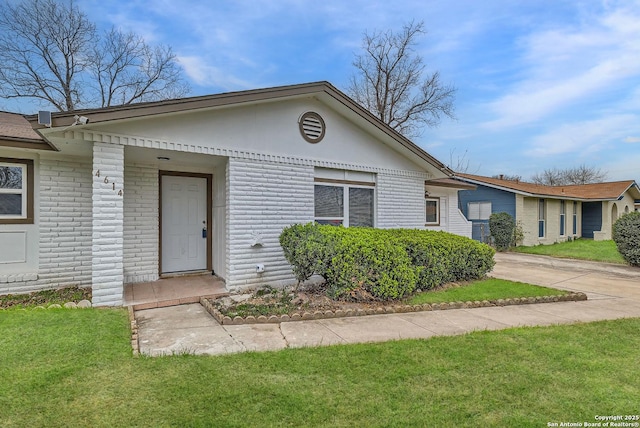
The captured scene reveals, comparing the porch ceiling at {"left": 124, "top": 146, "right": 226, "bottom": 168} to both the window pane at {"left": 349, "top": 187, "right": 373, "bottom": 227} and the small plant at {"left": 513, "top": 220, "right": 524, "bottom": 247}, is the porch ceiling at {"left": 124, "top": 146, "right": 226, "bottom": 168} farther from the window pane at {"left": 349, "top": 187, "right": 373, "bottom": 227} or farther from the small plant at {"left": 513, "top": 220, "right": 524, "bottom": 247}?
the small plant at {"left": 513, "top": 220, "right": 524, "bottom": 247}

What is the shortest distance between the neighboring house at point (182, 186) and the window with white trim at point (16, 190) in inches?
0.8

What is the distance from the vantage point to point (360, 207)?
862 cm

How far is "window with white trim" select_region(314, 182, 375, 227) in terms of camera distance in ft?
26.1

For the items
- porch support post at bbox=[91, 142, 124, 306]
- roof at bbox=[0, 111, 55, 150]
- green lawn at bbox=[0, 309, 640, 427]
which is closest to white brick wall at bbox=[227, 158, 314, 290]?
porch support post at bbox=[91, 142, 124, 306]

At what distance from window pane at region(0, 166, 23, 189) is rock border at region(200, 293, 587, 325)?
4.19 metres

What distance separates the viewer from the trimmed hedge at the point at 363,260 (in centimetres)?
581

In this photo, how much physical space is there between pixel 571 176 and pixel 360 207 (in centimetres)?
4779

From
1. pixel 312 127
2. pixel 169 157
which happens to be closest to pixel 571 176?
pixel 312 127

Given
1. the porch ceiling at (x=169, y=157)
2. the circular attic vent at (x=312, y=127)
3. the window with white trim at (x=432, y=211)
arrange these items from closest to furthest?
the porch ceiling at (x=169, y=157) → the circular attic vent at (x=312, y=127) → the window with white trim at (x=432, y=211)

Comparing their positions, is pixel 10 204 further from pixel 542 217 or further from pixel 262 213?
pixel 542 217

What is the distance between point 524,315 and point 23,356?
6.77 metres

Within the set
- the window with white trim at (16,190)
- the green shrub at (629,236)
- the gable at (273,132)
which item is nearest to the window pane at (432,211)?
the gable at (273,132)

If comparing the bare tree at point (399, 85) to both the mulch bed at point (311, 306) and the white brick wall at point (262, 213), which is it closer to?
the white brick wall at point (262, 213)

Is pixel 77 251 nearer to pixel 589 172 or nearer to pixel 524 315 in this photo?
pixel 524 315
